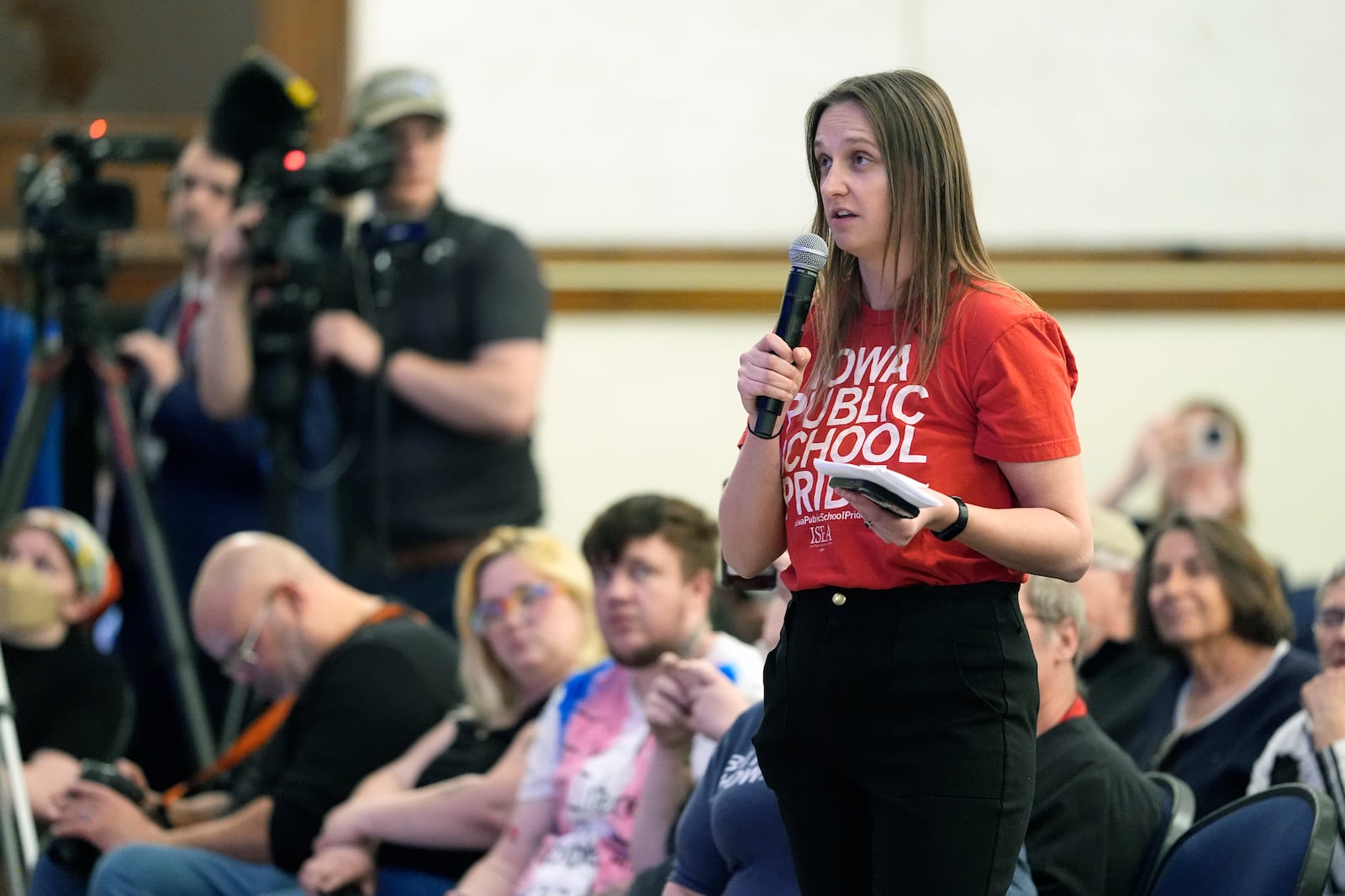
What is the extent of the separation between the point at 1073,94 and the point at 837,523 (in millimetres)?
3860

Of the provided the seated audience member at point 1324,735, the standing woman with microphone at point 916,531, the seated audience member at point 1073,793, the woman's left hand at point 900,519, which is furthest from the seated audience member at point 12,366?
the woman's left hand at point 900,519

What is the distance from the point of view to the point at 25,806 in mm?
2994

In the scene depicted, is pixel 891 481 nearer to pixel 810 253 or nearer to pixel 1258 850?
pixel 810 253

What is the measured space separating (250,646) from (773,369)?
1948 millimetres

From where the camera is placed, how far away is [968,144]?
4953 mm

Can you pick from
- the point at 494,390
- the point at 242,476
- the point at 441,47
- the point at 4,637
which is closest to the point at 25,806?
the point at 4,637

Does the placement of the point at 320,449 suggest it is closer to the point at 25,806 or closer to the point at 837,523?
the point at 25,806

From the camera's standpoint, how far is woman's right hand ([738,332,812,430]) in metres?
1.34

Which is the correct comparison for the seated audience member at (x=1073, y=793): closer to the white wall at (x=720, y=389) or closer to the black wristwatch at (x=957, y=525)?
the black wristwatch at (x=957, y=525)

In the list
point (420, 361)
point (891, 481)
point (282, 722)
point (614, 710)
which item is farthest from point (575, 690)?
point (891, 481)

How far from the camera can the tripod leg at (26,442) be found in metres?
3.50

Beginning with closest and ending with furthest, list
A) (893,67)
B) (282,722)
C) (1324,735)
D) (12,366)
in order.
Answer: (1324,735)
(282,722)
(12,366)
(893,67)

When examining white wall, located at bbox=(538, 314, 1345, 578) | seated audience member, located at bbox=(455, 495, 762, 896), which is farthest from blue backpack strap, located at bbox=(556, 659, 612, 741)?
white wall, located at bbox=(538, 314, 1345, 578)

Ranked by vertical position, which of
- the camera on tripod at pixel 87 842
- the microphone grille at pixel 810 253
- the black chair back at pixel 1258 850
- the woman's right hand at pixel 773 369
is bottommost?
the camera on tripod at pixel 87 842
